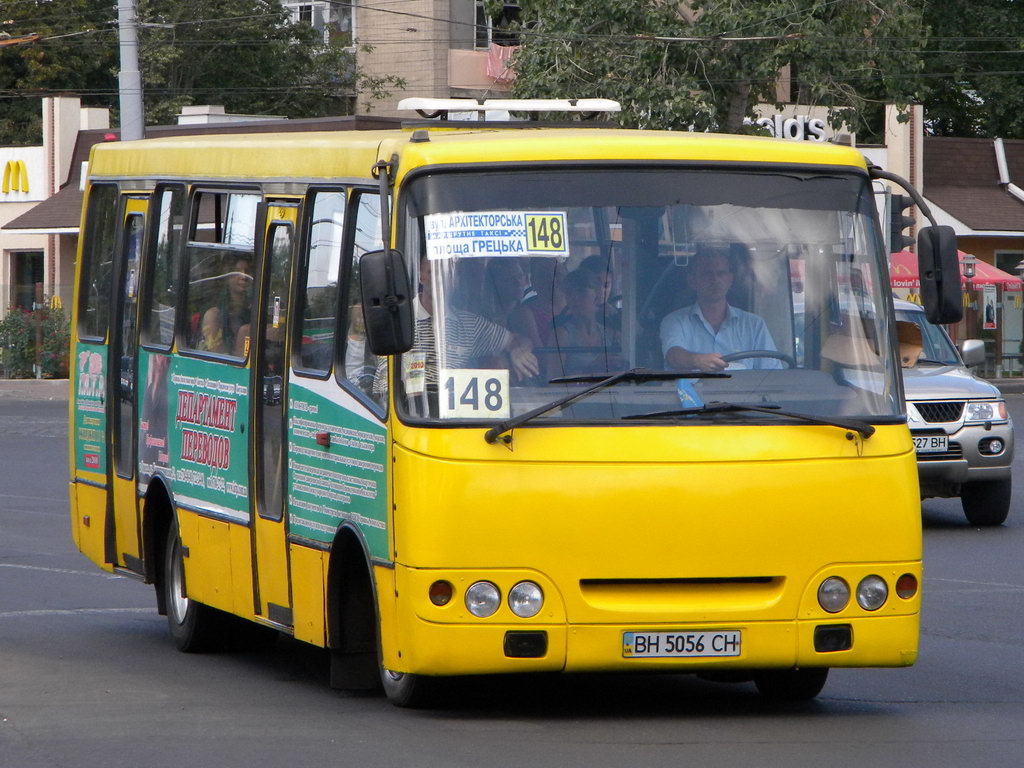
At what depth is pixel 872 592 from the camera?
25.8 feet

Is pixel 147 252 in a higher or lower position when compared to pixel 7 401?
higher

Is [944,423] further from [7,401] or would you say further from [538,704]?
[7,401]

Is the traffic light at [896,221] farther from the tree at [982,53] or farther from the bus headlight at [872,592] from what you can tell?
the tree at [982,53]

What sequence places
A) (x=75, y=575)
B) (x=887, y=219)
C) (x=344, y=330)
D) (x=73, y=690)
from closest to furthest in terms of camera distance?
(x=344, y=330) → (x=73, y=690) → (x=887, y=219) → (x=75, y=575)

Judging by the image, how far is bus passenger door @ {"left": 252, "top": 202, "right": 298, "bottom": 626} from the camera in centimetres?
905

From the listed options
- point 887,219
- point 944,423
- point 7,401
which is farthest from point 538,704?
point 7,401

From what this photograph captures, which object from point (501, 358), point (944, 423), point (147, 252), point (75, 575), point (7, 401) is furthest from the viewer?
point (7, 401)

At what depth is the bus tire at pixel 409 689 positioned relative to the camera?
8148mm

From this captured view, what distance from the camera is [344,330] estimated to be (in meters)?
8.48

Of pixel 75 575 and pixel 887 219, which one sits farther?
pixel 75 575

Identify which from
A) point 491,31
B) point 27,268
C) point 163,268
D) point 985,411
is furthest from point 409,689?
point 491,31

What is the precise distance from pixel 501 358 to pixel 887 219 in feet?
9.08

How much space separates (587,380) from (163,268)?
12.3ft

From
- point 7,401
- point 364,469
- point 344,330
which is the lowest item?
point 7,401
